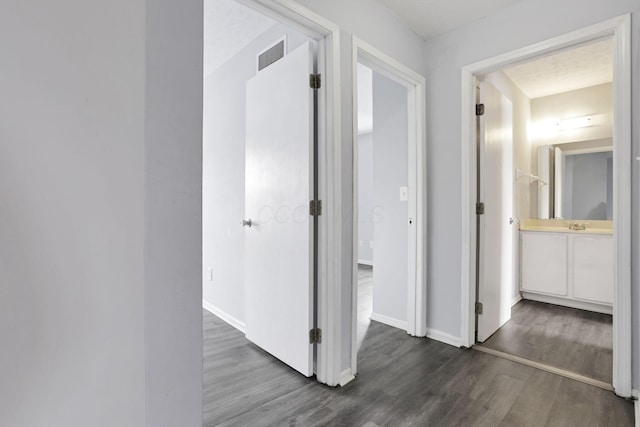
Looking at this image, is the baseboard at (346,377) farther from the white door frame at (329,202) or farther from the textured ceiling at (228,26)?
the textured ceiling at (228,26)

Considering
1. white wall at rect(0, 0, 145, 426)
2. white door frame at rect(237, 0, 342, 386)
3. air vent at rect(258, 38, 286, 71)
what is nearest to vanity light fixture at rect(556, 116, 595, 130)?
white door frame at rect(237, 0, 342, 386)

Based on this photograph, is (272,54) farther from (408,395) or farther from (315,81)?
(408,395)

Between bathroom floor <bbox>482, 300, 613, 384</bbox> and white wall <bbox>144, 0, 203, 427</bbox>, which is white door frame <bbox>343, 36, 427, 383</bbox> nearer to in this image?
bathroom floor <bbox>482, 300, 613, 384</bbox>

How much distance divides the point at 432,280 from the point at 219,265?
6.58 ft

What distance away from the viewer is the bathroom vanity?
Answer: 10.3ft

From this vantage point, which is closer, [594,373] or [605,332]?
[594,373]

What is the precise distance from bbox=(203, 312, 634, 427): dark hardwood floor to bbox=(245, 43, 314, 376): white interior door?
0.71 feet

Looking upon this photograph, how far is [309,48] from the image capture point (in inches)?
74.1

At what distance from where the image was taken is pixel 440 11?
2240mm

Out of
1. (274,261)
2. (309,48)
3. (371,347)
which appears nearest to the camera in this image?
(309,48)

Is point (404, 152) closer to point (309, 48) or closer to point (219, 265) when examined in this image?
point (309, 48)

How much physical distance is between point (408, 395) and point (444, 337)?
0.88 m

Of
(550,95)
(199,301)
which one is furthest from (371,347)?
(550,95)

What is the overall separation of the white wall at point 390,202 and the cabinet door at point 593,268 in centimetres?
204
